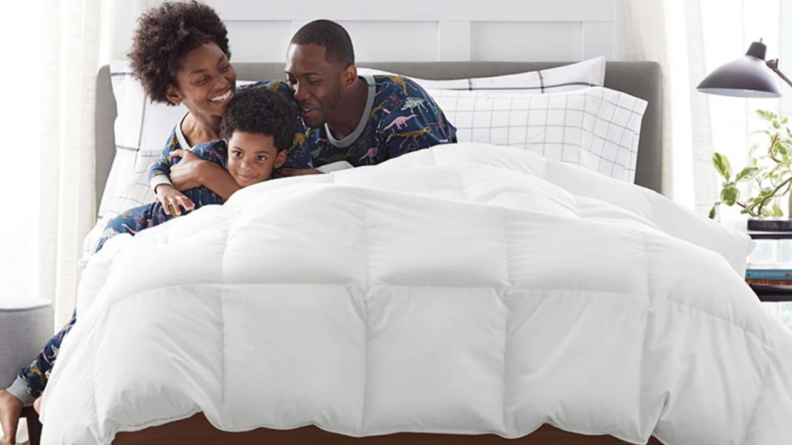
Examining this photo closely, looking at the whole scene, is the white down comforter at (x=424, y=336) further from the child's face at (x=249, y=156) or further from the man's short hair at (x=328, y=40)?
the man's short hair at (x=328, y=40)

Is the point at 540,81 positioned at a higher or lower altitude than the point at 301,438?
higher

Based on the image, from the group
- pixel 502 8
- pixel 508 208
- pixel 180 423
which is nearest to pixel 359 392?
pixel 180 423

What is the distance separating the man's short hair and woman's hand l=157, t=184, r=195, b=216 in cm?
49

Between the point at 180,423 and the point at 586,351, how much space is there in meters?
0.56

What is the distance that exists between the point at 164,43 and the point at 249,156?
0.38 meters

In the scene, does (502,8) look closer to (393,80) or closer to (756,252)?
(393,80)

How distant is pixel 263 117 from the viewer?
6.70 feet

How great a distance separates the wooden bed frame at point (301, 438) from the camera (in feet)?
3.91

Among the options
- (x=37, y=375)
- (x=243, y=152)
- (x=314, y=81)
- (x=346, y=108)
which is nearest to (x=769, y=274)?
(x=346, y=108)

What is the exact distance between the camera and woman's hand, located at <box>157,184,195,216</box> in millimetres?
2002

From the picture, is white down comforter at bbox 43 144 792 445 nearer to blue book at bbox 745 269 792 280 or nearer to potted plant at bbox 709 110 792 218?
blue book at bbox 745 269 792 280

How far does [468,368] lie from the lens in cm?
117

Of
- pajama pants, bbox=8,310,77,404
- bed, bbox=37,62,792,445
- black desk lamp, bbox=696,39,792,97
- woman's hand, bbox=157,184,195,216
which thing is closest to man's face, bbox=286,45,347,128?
woman's hand, bbox=157,184,195,216

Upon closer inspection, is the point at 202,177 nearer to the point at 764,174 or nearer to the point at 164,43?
the point at 164,43
